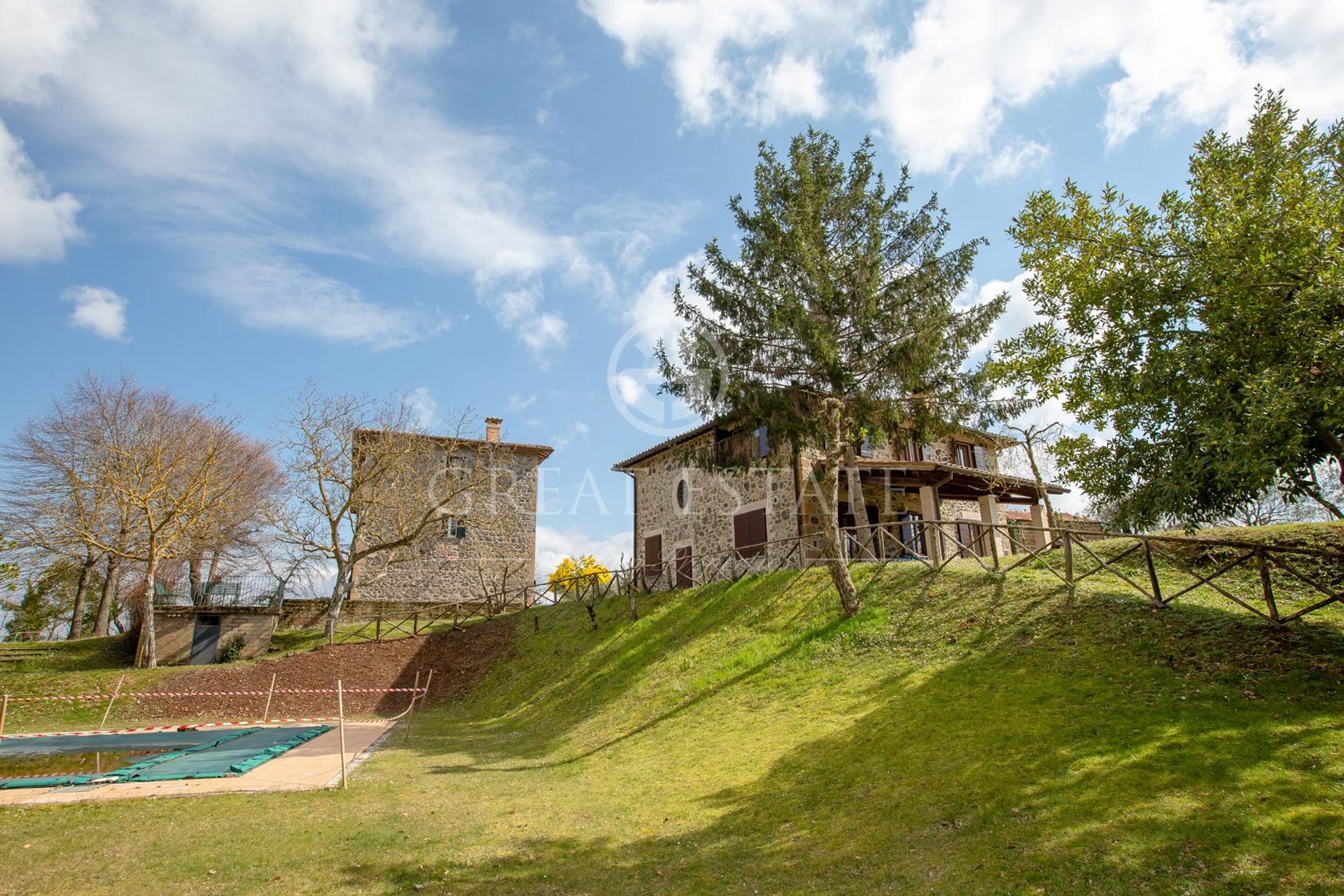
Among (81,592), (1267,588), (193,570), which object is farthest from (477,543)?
(1267,588)

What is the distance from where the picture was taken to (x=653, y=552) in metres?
25.1

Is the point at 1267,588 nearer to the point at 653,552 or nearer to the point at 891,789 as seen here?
the point at 891,789

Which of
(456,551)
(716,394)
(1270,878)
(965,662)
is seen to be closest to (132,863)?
(1270,878)

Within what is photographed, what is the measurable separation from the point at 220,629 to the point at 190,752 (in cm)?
1296

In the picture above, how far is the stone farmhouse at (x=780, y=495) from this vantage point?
62.1ft

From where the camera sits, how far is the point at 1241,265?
6.78 m

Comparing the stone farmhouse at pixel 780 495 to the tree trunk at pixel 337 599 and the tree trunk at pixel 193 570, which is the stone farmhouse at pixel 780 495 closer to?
the tree trunk at pixel 337 599

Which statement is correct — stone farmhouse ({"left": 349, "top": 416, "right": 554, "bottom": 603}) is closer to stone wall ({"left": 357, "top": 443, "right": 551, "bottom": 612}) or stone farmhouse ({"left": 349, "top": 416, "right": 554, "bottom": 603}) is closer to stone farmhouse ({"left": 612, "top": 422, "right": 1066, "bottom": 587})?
Result: stone wall ({"left": 357, "top": 443, "right": 551, "bottom": 612})

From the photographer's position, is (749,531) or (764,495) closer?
(764,495)

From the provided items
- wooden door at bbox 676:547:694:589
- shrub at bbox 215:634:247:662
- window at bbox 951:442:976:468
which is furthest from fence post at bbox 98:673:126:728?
window at bbox 951:442:976:468

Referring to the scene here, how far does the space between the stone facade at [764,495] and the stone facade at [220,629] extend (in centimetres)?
1240

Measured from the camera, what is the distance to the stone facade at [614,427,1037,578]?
61.9 feet

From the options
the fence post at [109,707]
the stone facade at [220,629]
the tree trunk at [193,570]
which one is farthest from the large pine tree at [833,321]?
the tree trunk at [193,570]

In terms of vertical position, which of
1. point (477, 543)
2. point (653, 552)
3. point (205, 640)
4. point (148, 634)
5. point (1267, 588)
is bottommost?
point (205, 640)
